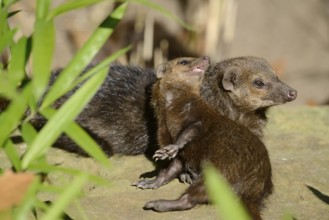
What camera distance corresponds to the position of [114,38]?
7.37m

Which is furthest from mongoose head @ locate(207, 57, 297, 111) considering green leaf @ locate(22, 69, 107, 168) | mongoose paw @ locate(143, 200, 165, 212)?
green leaf @ locate(22, 69, 107, 168)

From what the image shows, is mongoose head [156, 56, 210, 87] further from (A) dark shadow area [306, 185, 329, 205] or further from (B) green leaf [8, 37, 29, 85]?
(B) green leaf [8, 37, 29, 85]

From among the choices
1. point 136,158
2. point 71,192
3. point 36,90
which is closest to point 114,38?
point 136,158

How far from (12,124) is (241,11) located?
5042mm

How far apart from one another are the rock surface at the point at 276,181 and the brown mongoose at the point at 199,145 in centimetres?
7

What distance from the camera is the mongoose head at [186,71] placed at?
4090 mm

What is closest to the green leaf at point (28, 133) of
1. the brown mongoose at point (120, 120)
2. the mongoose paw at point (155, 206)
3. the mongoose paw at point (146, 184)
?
the mongoose paw at point (155, 206)

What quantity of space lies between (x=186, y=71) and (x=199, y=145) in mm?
521

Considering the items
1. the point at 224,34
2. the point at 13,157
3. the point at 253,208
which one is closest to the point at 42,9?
the point at 13,157

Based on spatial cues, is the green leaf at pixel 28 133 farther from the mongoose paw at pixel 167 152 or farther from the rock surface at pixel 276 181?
the mongoose paw at pixel 167 152

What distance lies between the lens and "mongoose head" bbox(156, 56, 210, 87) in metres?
4.09

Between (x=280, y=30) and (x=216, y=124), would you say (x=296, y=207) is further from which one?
(x=280, y=30)

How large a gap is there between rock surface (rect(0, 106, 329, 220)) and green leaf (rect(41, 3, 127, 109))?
1.63 feet

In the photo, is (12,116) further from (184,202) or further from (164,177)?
(164,177)
